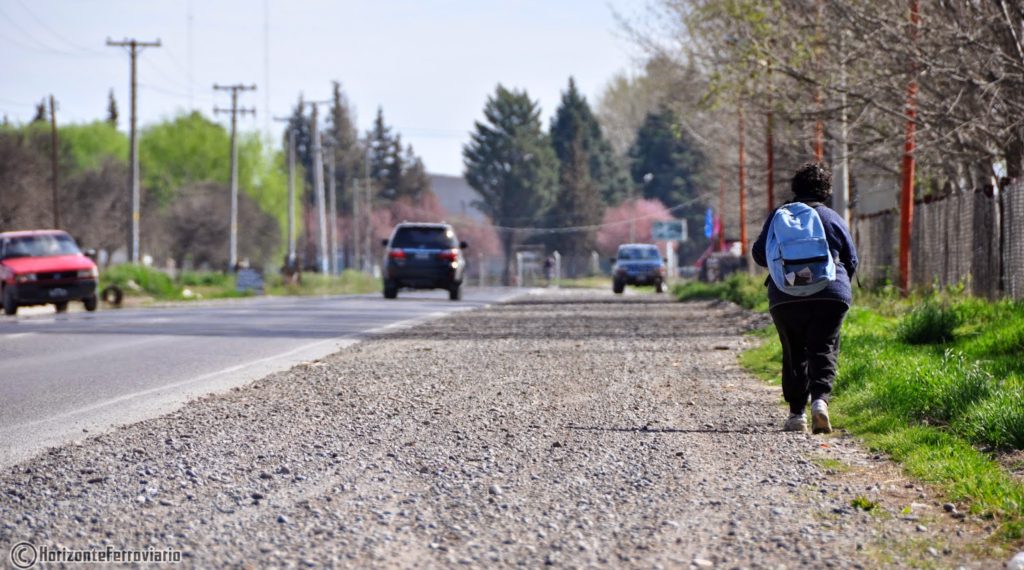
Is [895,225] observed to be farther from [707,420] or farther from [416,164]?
[416,164]

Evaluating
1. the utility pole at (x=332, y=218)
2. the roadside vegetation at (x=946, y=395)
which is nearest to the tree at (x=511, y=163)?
the utility pole at (x=332, y=218)

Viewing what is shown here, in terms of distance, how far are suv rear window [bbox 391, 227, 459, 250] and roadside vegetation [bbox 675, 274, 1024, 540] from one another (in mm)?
19815

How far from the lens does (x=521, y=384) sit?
12.3 meters

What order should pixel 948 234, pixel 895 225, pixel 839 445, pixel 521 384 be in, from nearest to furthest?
1. pixel 839 445
2. pixel 521 384
3. pixel 948 234
4. pixel 895 225

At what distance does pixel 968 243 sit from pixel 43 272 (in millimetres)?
19834

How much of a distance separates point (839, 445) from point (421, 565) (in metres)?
4.33

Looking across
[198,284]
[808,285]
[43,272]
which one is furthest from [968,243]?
[198,284]

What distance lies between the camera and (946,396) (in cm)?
946

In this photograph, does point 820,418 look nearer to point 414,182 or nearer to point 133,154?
point 133,154

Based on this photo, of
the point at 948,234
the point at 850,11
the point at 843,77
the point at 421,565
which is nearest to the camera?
the point at 421,565

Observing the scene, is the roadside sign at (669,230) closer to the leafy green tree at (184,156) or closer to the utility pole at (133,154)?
the leafy green tree at (184,156)

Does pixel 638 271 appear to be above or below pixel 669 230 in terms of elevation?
below

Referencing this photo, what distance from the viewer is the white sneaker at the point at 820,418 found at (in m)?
9.14

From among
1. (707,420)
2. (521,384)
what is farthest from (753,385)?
(707,420)
